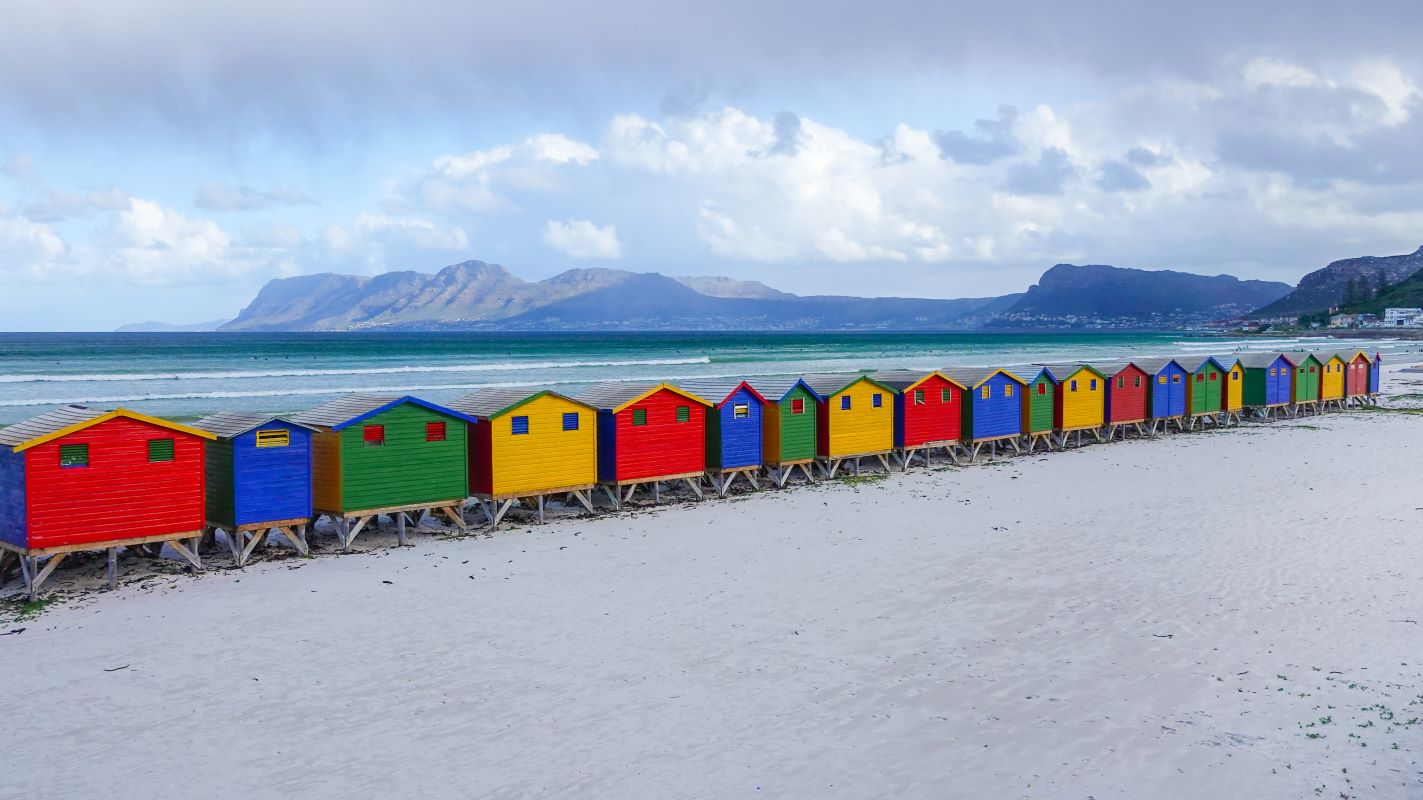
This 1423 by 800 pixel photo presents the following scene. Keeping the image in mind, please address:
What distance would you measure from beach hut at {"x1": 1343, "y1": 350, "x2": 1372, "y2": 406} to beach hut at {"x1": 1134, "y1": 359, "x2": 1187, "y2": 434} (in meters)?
15.0

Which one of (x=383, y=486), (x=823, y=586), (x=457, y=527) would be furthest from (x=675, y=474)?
(x=823, y=586)

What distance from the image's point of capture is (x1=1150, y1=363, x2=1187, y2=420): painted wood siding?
41.1 metres

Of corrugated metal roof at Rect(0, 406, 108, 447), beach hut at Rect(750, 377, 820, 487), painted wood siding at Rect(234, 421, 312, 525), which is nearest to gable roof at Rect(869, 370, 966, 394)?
beach hut at Rect(750, 377, 820, 487)

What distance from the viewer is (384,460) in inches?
830

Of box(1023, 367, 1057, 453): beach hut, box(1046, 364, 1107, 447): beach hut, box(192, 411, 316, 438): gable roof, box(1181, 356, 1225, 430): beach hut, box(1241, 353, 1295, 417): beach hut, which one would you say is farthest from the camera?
box(1241, 353, 1295, 417): beach hut

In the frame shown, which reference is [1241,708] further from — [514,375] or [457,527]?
[514,375]

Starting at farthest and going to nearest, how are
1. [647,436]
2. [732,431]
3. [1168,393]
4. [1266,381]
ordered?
1. [1266,381]
2. [1168,393]
3. [732,431]
4. [647,436]

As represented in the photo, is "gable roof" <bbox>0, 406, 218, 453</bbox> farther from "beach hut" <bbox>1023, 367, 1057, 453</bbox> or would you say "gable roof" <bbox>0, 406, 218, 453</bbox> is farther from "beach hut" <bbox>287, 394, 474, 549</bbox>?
"beach hut" <bbox>1023, 367, 1057, 453</bbox>

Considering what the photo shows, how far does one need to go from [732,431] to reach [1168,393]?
2274cm

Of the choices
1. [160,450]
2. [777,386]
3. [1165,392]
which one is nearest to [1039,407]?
[1165,392]

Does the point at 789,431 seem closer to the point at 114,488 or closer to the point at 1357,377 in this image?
the point at 114,488

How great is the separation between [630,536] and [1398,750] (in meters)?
14.0

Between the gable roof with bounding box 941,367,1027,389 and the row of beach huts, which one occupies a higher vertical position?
the gable roof with bounding box 941,367,1027,389

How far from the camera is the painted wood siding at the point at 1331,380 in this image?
4993 centimetres
